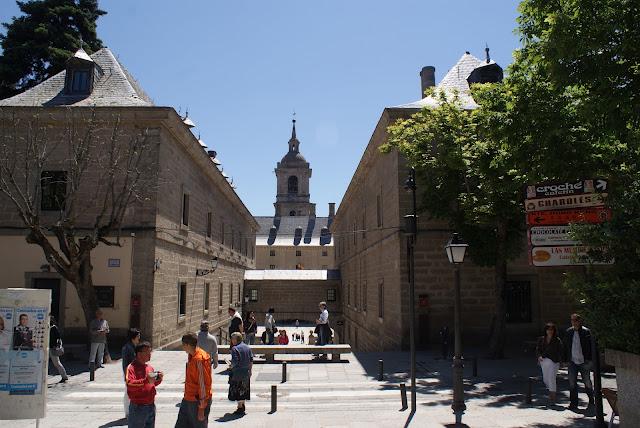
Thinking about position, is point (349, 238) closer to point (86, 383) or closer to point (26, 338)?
point (86, 383)

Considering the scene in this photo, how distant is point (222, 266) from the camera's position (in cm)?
2970

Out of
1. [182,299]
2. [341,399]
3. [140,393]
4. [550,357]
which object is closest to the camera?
[140,393]

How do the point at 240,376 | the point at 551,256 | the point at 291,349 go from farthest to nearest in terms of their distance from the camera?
the point at 291,349 → the point at 240,376 → the point at 551,256

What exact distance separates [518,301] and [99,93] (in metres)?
16.6

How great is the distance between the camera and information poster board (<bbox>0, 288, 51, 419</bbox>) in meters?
7.34

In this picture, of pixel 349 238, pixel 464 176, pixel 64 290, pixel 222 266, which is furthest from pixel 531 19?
pixel 349 238

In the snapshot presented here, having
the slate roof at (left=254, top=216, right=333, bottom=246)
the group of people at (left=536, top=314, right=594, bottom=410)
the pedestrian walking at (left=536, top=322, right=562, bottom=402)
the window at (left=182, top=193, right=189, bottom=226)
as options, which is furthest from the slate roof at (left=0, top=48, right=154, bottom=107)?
the slate roof at (left=254, top=216, right=333, bottom=246)

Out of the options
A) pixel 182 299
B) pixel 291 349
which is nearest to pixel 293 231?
pixel 182 299

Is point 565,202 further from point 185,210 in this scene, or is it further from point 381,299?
point 185,210

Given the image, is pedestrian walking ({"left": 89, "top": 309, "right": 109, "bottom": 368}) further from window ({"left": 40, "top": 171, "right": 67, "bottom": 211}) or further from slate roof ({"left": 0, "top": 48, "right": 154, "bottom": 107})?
slate roof ({"left": 0, "top": 48, "right": 154, "bottom": 107})

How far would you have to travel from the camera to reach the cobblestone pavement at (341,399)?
8094 millimetres

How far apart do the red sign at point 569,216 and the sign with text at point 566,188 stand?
30 centimetres

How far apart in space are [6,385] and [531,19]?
10.4 meters

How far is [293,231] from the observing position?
226ft
